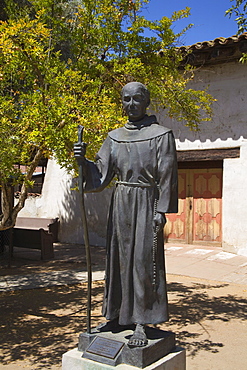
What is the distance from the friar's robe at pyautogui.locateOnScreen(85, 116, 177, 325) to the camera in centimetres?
324

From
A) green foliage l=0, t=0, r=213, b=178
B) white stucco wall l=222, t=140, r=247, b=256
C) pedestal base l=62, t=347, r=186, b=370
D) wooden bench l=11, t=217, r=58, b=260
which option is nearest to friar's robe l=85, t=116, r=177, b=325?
pedestal base l=62, t=347, r=186, b=370

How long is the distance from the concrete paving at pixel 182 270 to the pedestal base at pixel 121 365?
4382mm

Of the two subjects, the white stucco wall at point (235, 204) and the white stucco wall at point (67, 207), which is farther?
the white stucco wall at point (67, 207)

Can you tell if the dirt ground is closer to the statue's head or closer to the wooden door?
the statue's head

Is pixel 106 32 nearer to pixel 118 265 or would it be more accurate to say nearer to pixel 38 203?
pixel 118 265

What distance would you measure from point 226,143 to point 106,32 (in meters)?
4.71

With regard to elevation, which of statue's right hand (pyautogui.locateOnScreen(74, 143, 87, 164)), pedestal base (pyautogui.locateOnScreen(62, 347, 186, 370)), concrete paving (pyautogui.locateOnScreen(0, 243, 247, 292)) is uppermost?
statue's right hand (pyautogui.locateOnScreen(74, 143, 87, 164))

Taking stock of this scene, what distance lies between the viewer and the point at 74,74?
6.40 metres

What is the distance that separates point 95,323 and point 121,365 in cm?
254

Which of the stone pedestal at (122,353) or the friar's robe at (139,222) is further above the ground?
the friar's robe at (139,222)

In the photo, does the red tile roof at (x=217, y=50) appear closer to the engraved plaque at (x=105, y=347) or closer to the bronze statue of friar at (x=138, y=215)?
the bronze statue of friar at (x=138, y=215)

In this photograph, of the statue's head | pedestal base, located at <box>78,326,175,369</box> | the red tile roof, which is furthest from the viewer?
the red tile roof

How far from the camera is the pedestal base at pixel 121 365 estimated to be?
304 centimetres

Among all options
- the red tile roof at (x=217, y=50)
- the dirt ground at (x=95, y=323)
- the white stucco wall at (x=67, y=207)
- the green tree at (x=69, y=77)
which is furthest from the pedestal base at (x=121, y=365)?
the white stucco wall at (x=67, y=207)
